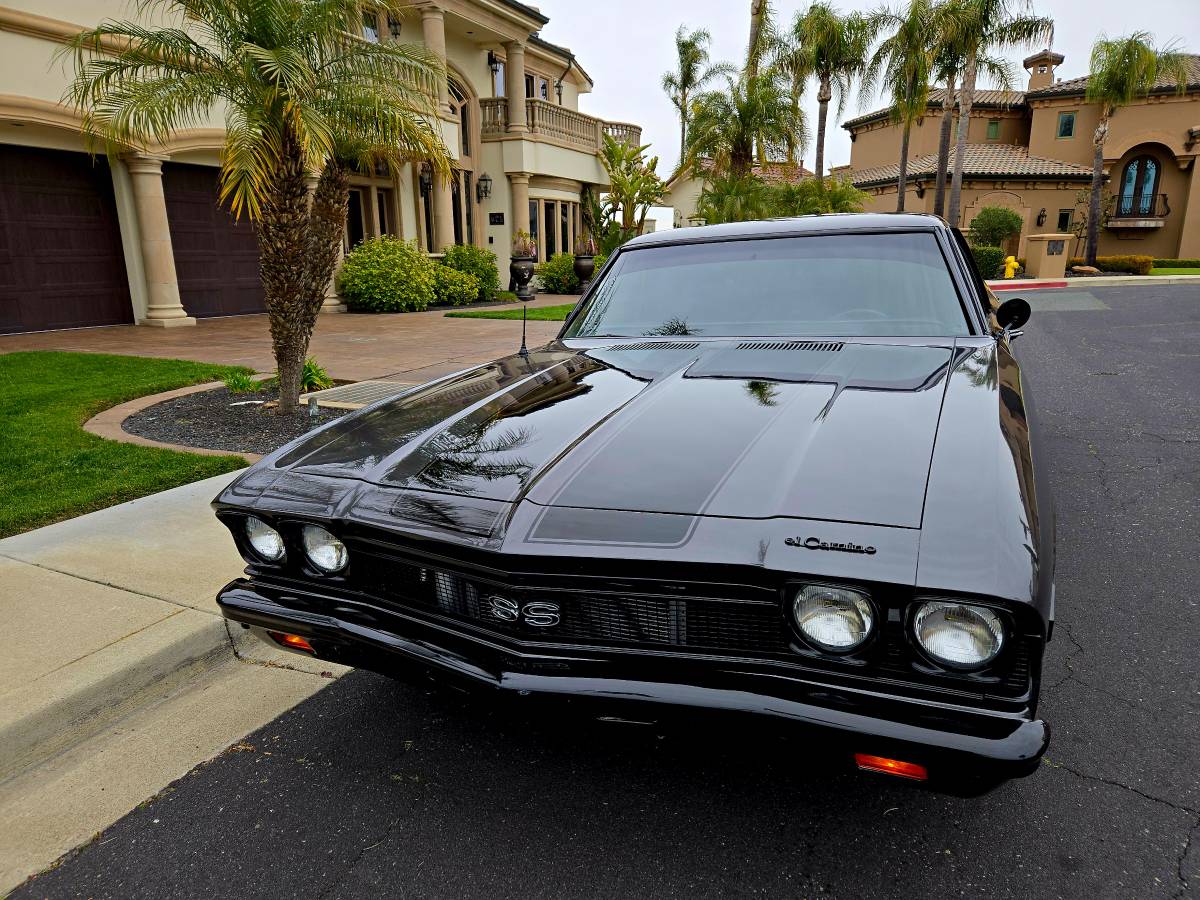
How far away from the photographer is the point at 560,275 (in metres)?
21.8

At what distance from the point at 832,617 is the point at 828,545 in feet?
0.51

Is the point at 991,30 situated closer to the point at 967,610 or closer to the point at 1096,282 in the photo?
the point at 1096,282

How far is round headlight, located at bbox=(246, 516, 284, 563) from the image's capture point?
2156mm

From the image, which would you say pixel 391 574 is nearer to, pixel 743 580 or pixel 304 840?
pixel 304 840

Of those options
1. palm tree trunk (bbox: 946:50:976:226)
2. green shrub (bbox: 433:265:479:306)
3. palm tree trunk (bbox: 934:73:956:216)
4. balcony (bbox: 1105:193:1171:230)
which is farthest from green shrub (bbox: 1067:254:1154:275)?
green shrub (bbox: 433:265:479:306)

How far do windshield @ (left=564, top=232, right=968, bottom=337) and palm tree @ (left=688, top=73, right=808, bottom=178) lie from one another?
67.8 ft

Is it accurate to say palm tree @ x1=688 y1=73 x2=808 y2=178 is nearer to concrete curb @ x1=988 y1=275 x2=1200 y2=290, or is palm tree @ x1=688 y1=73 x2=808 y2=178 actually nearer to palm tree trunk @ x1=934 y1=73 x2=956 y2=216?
concrete curb @ x1=988 y1=275 x2=1200 y2=290

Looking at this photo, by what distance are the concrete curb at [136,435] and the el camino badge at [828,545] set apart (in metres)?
4.67

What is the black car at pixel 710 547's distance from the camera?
1.52m

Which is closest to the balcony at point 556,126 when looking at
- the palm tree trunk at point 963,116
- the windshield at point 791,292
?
the palm tree trunk at point 963,116

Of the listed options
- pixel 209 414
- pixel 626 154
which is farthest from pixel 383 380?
pixel 626 154

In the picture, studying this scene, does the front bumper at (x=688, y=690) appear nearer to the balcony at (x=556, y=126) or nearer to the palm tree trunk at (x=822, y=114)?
the balcony at (x=556, y=126)

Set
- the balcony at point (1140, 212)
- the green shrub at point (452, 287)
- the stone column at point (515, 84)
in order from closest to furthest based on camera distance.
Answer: the green shrub at point (452, 287) < the stone column at point (515, 84) < the balcony at point (1140, 212)

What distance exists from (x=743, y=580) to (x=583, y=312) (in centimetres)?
225
